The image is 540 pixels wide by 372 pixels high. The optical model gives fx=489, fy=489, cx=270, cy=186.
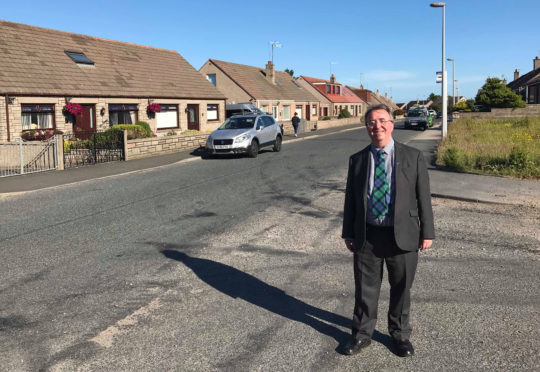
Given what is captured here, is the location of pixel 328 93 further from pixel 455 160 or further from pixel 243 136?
pixel 455 160

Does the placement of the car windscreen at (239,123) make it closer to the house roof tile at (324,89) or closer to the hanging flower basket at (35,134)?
the hanging flower basket at (35,134)

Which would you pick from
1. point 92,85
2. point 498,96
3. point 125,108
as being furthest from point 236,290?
point 498,96

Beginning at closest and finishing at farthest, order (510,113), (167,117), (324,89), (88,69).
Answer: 1. (88,69)
2. (167,117)
3. (510,113)
4. (324,89)

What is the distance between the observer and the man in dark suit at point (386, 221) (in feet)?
11.9

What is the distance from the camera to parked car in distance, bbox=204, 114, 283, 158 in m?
19.1

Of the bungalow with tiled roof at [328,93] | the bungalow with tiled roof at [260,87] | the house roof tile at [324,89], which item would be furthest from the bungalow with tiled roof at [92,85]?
the house roof tile at [324,89]

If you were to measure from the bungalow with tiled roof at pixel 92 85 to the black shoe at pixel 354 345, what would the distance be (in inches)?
800

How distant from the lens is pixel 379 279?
3865mm

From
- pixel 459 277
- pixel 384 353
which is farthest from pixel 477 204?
pixel 384 353

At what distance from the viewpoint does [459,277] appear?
5.43 meters

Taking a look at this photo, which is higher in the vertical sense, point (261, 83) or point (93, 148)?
point (261, 83)

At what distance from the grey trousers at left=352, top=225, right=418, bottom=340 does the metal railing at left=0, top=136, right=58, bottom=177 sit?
47.4 feet

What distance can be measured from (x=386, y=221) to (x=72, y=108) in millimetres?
21908

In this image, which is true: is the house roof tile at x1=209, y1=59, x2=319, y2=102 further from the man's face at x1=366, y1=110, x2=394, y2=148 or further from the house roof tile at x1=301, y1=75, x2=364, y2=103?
the man's face at x1=366, y1=110, x2=394, y2=148
